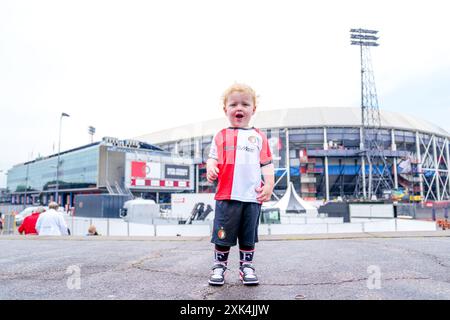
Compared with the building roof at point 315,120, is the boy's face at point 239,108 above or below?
below

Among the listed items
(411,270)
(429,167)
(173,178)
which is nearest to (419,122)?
(429,167)

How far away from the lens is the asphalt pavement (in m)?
1.93

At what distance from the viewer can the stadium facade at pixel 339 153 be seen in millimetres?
51562

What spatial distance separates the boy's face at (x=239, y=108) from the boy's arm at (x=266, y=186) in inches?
18.0

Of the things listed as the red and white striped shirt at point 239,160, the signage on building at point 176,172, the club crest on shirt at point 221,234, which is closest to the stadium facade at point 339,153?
the signage on building at point 176,172

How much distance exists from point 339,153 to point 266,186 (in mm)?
51320

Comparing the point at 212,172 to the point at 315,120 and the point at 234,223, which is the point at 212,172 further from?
the point at 315,120

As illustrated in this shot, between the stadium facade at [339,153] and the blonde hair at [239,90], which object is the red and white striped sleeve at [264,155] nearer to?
the blonde hair at [239,90]

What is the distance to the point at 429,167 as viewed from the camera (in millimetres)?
56719

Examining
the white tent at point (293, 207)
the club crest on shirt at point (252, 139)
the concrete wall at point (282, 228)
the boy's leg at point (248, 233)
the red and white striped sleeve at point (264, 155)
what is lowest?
the concrete wall at point (282, 228)

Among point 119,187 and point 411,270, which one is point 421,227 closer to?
point 411,270

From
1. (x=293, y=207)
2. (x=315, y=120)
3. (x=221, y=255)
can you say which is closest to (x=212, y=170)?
(x=221, y=255)

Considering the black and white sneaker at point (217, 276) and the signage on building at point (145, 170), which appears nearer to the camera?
the black and white sneaker at point (217, 276)
